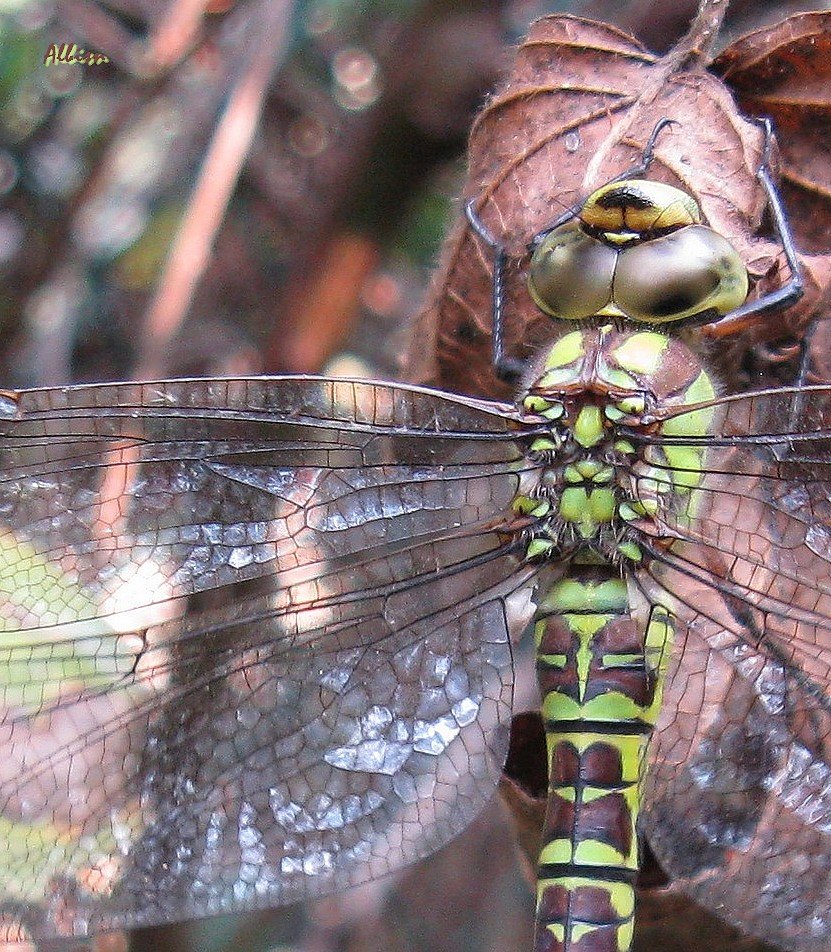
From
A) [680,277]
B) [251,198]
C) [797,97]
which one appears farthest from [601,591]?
[251,198]

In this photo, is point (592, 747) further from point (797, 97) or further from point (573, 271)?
point (797, 97)

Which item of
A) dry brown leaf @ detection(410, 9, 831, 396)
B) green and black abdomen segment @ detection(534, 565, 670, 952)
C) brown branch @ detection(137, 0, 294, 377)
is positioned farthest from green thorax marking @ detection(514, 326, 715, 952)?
brown branch @ detection(137, 0, 294, 377)

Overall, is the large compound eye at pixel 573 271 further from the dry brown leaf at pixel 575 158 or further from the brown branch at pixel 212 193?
the brown branch at pixel 212 193

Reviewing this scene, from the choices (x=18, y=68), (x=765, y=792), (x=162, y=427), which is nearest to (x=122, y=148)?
(x=18, y=68)

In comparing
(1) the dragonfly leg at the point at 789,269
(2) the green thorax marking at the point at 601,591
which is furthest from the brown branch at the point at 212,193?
(1) the dragonfly leg at the point at 789,269

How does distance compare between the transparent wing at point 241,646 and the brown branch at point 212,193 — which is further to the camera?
the brown branch at point 212,193
